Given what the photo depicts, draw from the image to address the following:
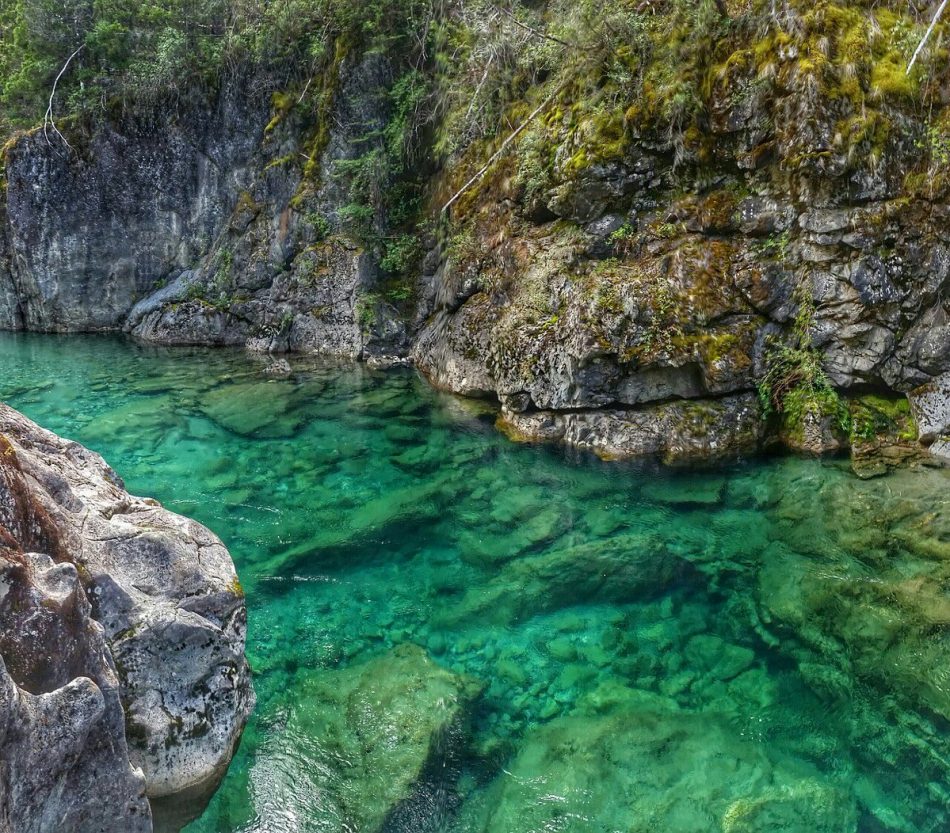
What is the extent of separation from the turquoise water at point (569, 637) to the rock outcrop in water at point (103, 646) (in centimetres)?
49

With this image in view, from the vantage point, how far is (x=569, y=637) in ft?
17.1

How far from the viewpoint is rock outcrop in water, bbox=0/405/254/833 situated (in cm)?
260

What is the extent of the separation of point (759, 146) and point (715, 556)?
19.3 ft

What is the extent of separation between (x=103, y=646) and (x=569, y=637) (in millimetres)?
3459

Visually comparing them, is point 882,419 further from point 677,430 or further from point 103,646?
point 103,646

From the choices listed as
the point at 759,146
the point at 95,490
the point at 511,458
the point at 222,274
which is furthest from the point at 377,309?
the point at 95,490

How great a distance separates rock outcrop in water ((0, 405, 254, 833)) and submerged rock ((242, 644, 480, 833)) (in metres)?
0.39

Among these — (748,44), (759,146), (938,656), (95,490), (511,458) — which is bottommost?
(511,458)

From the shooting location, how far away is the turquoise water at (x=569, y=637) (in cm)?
369

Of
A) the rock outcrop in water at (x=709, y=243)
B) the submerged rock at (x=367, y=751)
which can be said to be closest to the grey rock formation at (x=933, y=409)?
the rock outcrop in water at (x=709, y=243)

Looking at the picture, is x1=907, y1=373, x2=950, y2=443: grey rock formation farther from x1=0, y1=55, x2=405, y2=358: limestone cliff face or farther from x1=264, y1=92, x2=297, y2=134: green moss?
x1=264, y1=92, x2=297, y2=134: green moss

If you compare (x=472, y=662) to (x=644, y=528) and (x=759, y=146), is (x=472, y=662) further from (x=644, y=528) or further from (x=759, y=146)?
(x=759, y=146)

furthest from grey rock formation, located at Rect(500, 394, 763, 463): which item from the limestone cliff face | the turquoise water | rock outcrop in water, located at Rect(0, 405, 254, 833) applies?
the limestone cliff face

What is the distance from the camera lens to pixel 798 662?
4832mm
